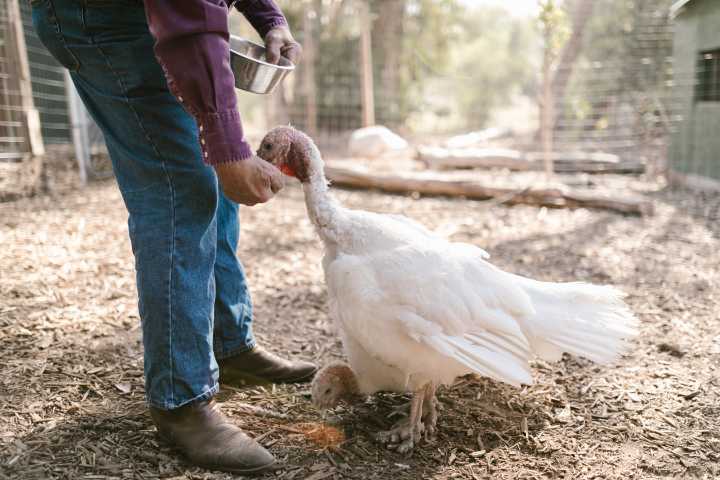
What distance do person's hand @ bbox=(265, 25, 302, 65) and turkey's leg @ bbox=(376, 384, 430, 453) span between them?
144 cm

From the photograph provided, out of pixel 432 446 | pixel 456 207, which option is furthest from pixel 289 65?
pixel 456 207

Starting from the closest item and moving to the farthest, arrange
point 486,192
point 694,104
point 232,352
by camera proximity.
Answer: point 232,352
point 486,192
point 694,104

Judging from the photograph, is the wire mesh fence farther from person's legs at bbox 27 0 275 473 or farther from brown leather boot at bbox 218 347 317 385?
person's legs at bbox 27 0 275 473

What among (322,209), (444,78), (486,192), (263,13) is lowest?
(486,192)

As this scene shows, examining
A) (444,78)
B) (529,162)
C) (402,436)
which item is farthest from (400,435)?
(444,78)

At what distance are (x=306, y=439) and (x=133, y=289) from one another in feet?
5.97

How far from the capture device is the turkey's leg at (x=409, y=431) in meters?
2.23

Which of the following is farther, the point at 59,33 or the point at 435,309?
the point at 435,309

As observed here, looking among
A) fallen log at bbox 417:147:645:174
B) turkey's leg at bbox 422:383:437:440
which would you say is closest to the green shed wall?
fallen log at bbox 417:147:645:174

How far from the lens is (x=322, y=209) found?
7.52ft

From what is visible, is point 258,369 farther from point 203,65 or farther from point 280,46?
point 203,65

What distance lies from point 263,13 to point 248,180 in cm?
115

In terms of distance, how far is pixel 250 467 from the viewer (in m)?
1.93

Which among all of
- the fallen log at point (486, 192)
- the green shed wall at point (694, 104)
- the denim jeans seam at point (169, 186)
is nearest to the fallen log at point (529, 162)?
the green shed wall at point (694, 104)
